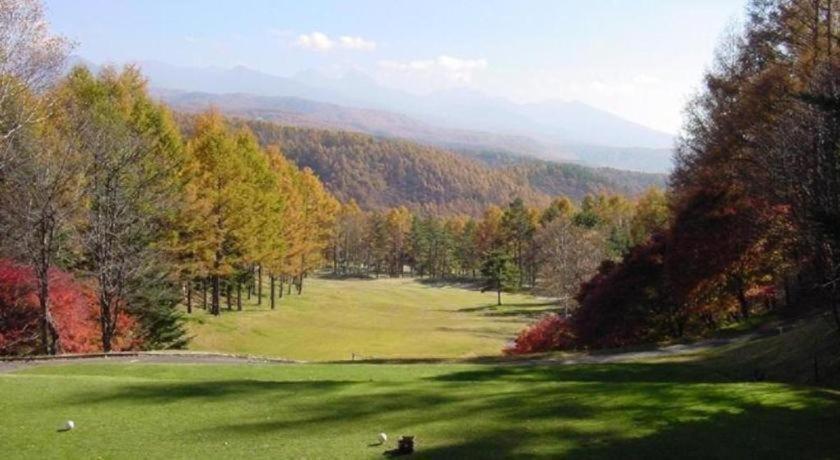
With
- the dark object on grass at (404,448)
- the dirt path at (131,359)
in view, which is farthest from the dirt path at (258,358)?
the dark object on grass at (404,448)

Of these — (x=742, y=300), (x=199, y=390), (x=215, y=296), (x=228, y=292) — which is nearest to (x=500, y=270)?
(x=228, y=292)

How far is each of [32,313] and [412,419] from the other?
21.6 meters

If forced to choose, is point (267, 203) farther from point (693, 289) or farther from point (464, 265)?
point (464, 265)

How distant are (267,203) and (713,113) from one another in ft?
92.2

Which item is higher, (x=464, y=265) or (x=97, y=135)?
(x=97, y=135)

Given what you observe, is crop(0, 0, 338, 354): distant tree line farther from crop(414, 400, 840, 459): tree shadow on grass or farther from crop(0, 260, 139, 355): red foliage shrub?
crop(414, 400, 840, 459): tree shadow on grass

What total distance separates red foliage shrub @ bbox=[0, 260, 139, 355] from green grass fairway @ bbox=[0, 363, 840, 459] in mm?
12494

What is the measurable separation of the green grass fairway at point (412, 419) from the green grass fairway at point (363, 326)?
2053 centimetres

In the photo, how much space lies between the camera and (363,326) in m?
54.5

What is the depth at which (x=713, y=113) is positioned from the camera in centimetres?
4034

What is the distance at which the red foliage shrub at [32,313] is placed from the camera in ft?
91.2

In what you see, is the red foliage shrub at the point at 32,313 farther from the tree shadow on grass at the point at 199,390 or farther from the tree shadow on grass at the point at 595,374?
the tree shadow on grass at the point at 595,374

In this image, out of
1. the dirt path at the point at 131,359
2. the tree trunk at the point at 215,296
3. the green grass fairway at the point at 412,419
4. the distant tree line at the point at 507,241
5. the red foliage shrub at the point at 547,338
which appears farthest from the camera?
the distant tree line at the point at 507,241

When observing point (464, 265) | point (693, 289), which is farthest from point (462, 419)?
point (464, 265)
